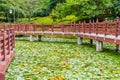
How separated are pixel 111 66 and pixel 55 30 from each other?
50.7 ft

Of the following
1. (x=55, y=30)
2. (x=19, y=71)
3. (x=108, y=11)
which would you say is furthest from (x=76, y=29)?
(x=19, y=71)

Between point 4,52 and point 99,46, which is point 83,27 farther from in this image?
point 4,52

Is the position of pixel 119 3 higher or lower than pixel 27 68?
higher

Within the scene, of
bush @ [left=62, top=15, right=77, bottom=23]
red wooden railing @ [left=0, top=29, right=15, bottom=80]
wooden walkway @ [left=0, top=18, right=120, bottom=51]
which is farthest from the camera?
bush @ [left=62, top=15, right=77, bottom=23]

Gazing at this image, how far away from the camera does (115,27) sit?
14.5 meters

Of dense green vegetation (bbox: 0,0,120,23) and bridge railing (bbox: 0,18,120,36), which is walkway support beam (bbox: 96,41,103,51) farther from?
dense green vegetation (bbox: 0,0,120,23)

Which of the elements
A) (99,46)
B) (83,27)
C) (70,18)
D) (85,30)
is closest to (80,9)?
(70,18)

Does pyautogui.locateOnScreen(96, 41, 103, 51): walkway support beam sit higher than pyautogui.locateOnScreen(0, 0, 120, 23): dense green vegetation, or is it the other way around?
pyautogui.locateOnScreen(0, 0, 120, 23): dense green vegetation

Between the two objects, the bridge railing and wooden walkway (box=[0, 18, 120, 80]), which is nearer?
wooden walkway (box=[0, 18, 120, 80])

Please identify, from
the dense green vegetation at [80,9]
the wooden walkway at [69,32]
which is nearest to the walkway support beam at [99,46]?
the wooden walkway at [69,32]

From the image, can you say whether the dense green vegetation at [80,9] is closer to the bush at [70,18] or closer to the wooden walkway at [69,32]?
the bush at [70,18]

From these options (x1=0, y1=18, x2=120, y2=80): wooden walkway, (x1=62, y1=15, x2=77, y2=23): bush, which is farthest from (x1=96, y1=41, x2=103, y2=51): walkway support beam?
(x1=62, y1=15, x2=77, y2=23): bush

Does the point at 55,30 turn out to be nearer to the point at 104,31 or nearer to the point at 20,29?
the point at 20,29

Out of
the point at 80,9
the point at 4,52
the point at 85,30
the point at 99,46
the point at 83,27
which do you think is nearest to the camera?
the point at 4,52
